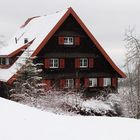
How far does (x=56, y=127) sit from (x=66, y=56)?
23860 mm

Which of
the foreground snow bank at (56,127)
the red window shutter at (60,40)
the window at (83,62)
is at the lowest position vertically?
the foreground snow bank at (56,127)

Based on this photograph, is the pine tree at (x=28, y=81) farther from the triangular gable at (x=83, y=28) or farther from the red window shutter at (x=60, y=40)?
the red window shutter at (x=60, y=40)

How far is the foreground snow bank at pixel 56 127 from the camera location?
1100 cm

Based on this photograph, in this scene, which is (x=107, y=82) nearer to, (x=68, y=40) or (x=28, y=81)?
(x=68, y=40)

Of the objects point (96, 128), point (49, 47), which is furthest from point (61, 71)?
point (96, 128)

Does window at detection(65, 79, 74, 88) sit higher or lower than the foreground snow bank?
higher

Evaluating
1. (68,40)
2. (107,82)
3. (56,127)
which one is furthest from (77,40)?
(56,127)

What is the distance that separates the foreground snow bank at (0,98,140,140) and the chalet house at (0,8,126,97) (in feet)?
64.3

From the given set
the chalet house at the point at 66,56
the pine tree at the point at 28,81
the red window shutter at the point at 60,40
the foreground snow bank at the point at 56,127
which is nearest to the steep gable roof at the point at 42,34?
the chalet house at the point at 66,56

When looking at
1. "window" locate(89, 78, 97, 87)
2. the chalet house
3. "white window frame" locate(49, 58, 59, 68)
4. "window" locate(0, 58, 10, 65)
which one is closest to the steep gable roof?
the chalet house

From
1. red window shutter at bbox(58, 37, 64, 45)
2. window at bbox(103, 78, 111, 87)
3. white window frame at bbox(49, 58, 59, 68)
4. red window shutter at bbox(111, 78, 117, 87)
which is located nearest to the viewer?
red window shutter at bbox(58, 37, 64, 45)

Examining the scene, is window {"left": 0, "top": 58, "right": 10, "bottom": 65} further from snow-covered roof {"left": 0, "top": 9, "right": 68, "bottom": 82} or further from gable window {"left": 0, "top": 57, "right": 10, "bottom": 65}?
snow-covered roof {"left": 0, "top": 9, "right": 68, "bottom": 82}

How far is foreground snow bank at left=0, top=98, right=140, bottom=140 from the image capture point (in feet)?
36.1

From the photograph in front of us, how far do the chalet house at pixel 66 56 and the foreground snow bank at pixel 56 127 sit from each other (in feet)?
64.3
